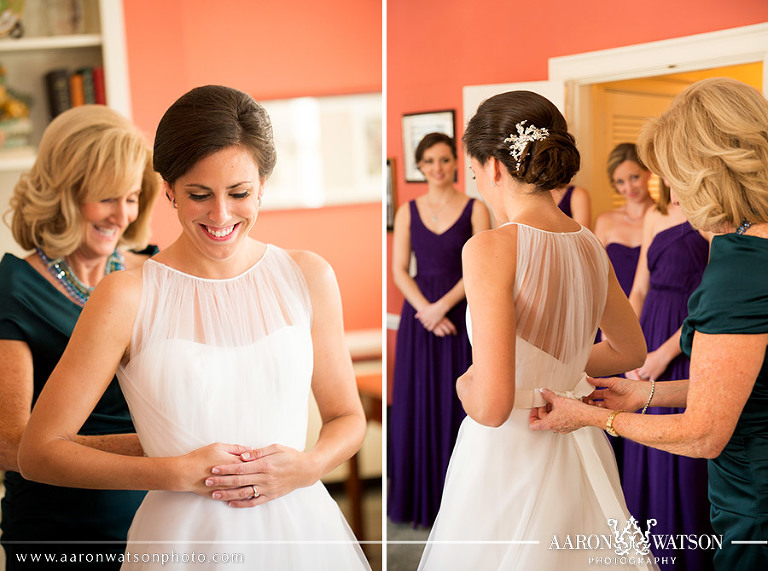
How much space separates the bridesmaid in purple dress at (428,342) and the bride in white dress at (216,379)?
1.34 feet

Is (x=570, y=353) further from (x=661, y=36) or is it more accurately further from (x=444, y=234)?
(x=661, y=36)

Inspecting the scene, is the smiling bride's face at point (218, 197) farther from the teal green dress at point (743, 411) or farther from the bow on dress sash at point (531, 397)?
the teal green dress at point (743, 411)

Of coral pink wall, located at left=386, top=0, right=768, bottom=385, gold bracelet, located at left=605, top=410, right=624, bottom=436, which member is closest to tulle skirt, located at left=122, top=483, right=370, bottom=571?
gold bracelet, located at left=605, top=410, right=624, bottom=436

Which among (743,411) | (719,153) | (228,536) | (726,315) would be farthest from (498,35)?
(228,536)

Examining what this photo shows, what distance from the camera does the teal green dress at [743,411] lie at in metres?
1.37

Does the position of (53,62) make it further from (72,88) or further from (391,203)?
(391,203)

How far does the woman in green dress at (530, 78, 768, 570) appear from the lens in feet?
4.48

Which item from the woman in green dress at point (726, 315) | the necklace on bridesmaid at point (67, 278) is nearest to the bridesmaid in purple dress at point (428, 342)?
the woman in green dress at point (726, 315)

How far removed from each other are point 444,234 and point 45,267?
107 cm

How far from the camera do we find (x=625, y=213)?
1.90 m

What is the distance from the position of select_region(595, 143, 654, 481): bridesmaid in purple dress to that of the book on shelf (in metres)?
1.46

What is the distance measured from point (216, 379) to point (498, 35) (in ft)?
3.90

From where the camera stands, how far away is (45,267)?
1733mm

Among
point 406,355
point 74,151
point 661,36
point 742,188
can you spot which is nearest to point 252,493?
point 406,355
